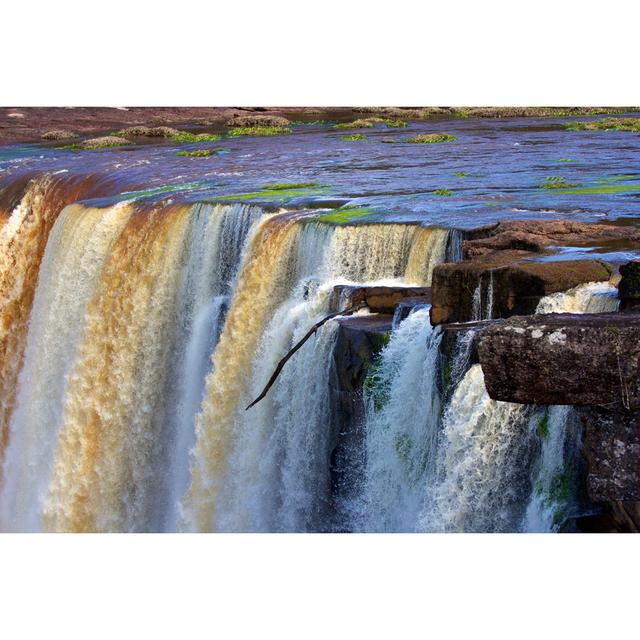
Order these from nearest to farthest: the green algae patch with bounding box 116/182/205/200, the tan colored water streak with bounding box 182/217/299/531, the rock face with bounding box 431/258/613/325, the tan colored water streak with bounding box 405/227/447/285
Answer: the rock face with bounding box 431/258/613/325 < the tan colored water streak with bounding box 405/227/447/285 < the tan colored water streak with bounding box 182/217/299/531 < the green algae patch with bounding box 116/182/205/200

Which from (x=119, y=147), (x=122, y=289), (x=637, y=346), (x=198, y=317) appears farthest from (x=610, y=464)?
(x=119, y=147)

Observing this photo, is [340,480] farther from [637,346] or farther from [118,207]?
[118,207]

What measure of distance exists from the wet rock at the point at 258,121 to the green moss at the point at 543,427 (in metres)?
15.1

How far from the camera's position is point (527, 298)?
11.4m

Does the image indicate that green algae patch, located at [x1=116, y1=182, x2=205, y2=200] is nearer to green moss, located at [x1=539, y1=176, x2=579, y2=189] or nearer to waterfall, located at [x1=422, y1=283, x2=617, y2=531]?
green moss, located at [x1=539, y1=176, x2=579, y2=189]

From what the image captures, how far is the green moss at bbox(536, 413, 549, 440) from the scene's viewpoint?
1022 cm

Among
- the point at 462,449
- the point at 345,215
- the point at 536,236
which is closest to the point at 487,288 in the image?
the point at 462,449

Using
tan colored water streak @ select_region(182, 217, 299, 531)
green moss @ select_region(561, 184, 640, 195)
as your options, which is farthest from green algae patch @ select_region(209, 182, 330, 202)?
green moss @ select_region(561, 184, 640, 195)

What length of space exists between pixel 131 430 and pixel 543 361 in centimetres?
921

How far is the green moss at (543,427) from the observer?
10.2m

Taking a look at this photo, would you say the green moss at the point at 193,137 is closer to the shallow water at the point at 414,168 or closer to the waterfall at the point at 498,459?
the shallow water at the point at 414,168

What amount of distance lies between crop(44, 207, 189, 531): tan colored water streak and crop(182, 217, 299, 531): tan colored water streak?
164 centimetres

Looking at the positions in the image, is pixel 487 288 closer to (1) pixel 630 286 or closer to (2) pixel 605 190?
(1) pixel 630 286

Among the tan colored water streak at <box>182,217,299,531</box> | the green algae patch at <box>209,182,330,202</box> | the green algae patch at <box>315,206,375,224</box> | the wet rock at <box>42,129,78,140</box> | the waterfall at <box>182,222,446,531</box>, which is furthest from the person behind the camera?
the wet rock at <box>42,129,78,140</box>
